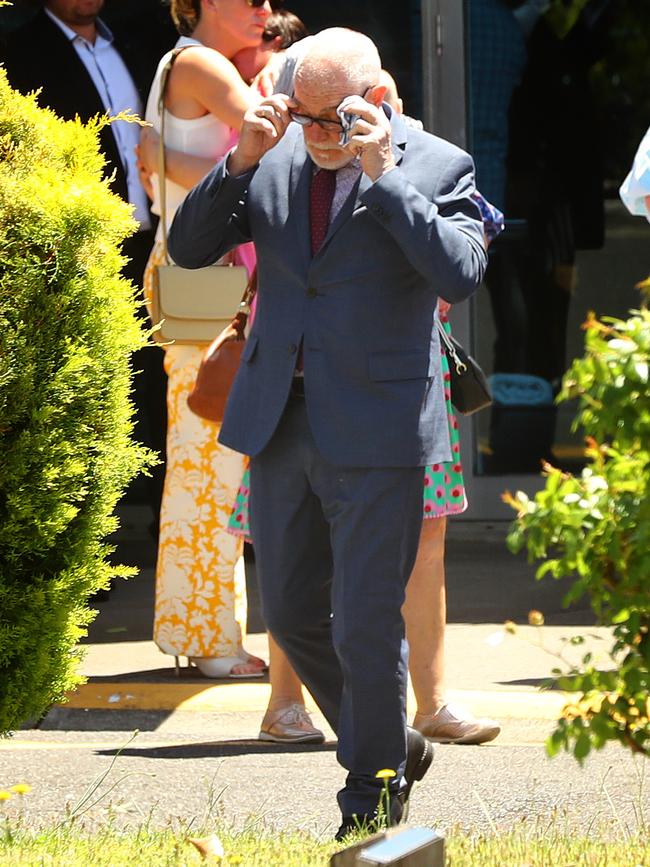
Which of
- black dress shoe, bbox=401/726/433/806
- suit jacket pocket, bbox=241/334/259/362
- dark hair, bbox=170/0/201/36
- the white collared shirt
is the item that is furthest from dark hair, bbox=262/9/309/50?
black dress shoe, bbox=401/726/433/806

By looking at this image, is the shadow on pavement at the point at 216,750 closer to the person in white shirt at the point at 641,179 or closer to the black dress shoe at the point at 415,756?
the black dress shoe at the point at 415,756

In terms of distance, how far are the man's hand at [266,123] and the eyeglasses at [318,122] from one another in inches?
1.1

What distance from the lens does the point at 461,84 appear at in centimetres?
888

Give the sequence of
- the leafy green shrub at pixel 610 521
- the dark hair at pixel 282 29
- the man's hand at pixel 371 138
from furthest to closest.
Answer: the dark hair at pixel 282 29
the man's hand at pixel 371 138
the leafy green shrub at pixel 610 521

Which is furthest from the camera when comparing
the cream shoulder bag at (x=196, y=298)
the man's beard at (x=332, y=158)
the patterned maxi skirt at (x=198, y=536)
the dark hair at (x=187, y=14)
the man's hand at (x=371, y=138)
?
the dark hair at (x=187, y=14)

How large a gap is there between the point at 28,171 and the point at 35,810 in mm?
1711

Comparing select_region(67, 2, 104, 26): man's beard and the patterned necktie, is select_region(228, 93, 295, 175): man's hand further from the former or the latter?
select_region(67, 2, 104, 26): man's beard

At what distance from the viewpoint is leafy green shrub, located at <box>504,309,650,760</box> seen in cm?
283

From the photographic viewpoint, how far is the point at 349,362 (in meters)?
4.11

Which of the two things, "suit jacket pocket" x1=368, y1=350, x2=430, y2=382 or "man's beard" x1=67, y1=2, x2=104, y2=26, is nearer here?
"suit jacket pocket" x1=368, y1=350, x2=430, y2=382

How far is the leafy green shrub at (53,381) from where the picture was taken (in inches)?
146

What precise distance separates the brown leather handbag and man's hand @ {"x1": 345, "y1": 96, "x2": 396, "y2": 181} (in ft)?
3.44

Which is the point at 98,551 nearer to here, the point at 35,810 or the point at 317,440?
the point at 317,440

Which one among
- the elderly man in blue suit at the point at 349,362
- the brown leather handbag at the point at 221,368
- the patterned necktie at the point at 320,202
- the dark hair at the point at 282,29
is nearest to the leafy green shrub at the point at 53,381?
the elderly man in blue suit at the point at 349,362
